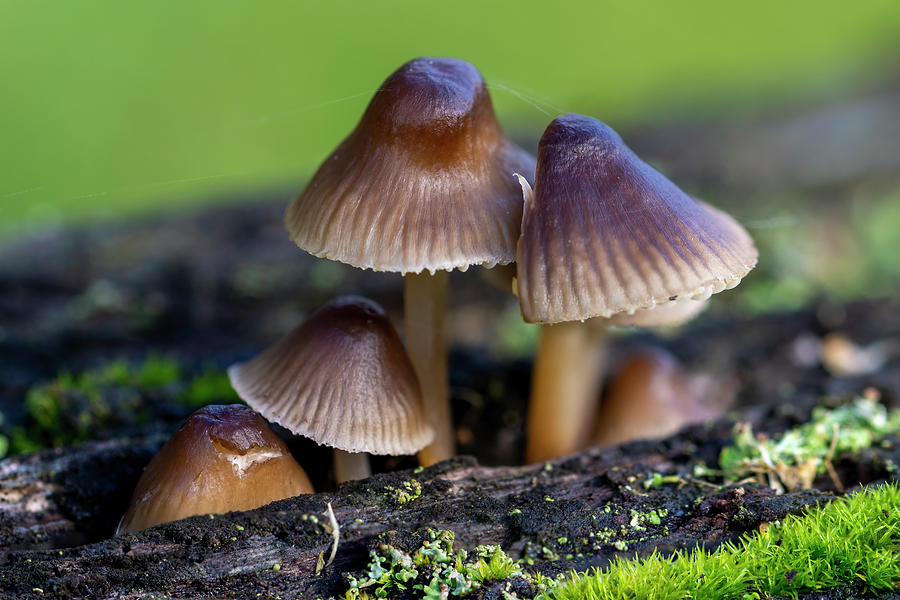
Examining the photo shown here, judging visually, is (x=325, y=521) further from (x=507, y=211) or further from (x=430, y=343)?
(x=507, y=211)

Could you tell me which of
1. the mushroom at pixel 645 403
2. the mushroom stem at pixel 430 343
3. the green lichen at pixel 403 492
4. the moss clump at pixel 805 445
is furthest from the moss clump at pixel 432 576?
the mushroom at pixel 645 403

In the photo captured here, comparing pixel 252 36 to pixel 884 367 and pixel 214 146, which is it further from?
pixel 884 367

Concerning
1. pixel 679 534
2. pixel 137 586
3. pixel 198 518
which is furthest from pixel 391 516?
pixel 679 534

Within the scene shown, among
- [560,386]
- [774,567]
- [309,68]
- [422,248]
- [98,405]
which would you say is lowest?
[774,567]

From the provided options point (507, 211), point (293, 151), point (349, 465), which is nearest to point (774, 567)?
point (507, 211)

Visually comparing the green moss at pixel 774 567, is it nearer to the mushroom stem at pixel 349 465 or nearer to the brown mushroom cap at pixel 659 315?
the mushroom stem at pixel 349 465

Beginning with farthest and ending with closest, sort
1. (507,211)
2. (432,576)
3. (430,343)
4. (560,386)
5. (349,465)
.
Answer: (560,386), (430,343), (349,465), (507,211), (432,576)

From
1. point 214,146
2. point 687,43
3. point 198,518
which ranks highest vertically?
point 687,43
